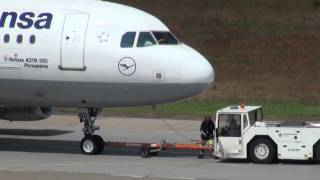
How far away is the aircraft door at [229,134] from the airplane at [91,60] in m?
1.08

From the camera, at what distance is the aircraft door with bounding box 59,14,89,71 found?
75.5 feet

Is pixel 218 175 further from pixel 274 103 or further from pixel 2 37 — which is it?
pixel 274 103

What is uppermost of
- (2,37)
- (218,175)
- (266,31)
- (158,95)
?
(266,31)

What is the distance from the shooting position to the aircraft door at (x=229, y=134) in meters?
22.4

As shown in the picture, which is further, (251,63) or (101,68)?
(251,63)

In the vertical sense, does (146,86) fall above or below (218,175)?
above

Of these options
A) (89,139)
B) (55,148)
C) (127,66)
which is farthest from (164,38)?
(55,148)

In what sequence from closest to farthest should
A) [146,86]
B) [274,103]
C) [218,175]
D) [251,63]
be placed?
[218,175]
[146,86]
[274,103]
[251,63]

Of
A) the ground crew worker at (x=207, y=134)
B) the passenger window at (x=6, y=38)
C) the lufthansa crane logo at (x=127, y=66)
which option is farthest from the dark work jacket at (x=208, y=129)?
the passenger window at (x=6, y=38)

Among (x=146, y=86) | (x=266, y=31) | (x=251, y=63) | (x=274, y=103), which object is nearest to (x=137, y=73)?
(x=146, y=86)

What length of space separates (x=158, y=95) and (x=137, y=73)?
2.87ft

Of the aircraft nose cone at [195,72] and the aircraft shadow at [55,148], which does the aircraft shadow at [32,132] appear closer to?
the aircraft shadow at [55,148]

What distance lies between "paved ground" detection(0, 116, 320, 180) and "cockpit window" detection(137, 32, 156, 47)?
3181 millimetres

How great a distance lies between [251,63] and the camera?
53.2 metres
